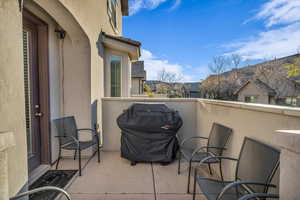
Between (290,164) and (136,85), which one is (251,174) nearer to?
(290,164)

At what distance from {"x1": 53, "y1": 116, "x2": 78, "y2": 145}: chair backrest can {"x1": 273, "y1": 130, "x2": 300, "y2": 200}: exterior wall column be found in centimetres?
326

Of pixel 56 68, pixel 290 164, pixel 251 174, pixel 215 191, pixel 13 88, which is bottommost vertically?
pixel 215 191

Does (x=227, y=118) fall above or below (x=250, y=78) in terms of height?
below

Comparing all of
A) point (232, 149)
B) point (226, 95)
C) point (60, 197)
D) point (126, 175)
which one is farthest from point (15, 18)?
point (226, 95)

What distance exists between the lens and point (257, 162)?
1.72 meters

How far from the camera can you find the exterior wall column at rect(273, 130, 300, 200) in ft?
3.01

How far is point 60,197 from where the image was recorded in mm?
2320

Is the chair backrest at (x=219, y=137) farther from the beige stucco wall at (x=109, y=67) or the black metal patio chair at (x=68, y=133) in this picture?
the beige stucco wall at (x=109, y=67)

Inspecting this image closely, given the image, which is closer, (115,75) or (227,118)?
(227,118)

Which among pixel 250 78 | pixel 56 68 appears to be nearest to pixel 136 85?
pixel 56 68

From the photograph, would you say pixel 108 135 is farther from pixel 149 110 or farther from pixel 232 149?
pixel 232 149

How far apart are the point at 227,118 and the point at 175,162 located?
4.94 ft

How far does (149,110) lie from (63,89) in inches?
77.9

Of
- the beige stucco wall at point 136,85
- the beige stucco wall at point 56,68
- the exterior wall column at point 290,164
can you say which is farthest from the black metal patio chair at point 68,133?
the beige stucco wall at point 136,85
